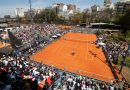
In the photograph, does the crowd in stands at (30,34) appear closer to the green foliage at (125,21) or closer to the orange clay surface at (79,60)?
the orange clay surface at (79,60)

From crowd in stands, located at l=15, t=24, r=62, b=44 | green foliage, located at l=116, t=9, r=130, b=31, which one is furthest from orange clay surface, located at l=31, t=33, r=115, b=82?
green foliage, located at l=116, t=9, r=130, b=31

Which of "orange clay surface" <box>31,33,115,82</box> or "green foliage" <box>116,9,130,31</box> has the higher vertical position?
"green foliage" <box>116,9,130,31</box>

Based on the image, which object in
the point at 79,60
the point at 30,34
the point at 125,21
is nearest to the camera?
the point at 79,60

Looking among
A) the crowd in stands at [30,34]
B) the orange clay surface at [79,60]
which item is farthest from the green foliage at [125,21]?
the crowd in stands at [30,34]

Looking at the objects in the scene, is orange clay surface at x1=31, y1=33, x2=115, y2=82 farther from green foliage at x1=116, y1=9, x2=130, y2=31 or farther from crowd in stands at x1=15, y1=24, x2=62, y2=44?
green foliage at x1=116, y1=9, x2=130, y2=31

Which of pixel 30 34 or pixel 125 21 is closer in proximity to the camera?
pixel 30 34

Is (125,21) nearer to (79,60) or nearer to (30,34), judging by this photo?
(30,34)

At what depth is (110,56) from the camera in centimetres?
2652

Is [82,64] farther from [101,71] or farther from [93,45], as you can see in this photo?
[93,45]

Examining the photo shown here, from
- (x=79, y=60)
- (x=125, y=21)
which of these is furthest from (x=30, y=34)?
(x=125, y=21)

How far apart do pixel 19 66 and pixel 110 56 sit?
16705 millimetres

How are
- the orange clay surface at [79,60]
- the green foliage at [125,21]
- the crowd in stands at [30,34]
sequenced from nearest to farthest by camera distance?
the orange clay surface at [79,60] → the crowd in stands at [30,34] → the green foliage at [125,21]

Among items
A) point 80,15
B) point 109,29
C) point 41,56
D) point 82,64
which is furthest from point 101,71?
point 80,15

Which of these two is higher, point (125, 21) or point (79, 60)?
point (125, 21)
